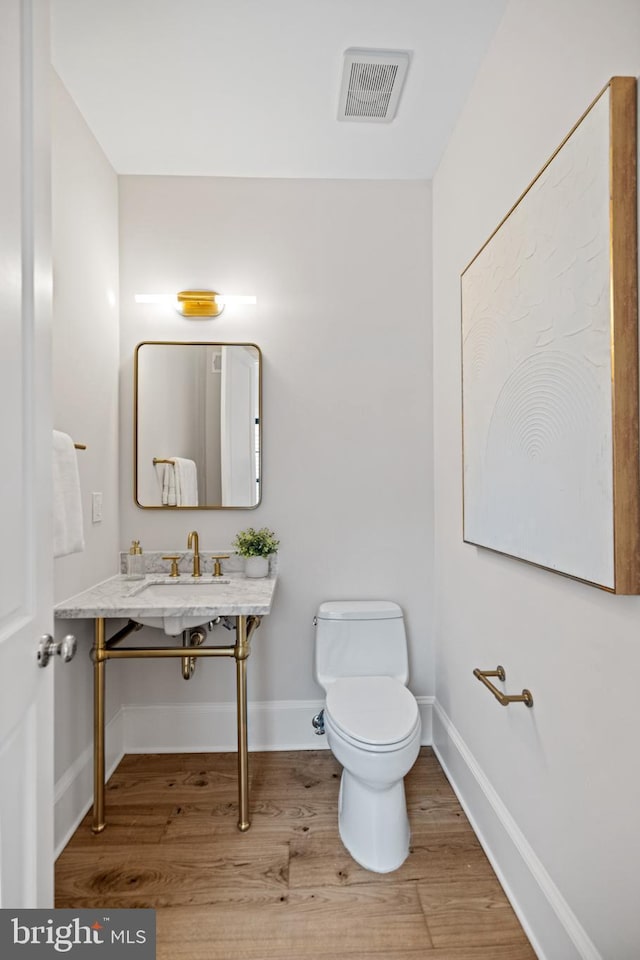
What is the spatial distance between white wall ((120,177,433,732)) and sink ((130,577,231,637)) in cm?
21

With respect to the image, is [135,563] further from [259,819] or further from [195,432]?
[259,819]

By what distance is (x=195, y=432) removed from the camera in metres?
2.34

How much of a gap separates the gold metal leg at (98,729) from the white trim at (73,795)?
70 millimetres

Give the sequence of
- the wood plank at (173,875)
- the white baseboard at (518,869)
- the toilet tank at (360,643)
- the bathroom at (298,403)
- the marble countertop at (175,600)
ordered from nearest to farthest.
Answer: the white baseboard at (518,869), the wood plank at (173,875), the marble countertop at (175,600), the bathroom at (298,403), the toilet tank at (360,643)

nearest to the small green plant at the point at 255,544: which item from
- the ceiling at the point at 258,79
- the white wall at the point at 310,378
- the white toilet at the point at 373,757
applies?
the white wall at the point at 310,378

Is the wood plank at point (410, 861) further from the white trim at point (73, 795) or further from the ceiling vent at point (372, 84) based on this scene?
the ceiling vent at point (372, 84)

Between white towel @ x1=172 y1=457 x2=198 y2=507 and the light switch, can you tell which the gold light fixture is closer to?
white towel @ x1=172 y1=457 x2=198 y2=507

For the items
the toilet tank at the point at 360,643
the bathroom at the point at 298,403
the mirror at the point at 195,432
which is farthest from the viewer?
the mirror at the point at 195,432

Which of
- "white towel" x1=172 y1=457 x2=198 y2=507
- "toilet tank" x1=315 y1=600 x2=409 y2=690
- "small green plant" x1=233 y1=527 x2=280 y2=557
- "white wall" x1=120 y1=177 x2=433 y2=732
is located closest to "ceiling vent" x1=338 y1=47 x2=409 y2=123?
"white wall" x1=120 y1=177 x2=433 y2=732

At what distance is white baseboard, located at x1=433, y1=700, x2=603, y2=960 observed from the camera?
1.19m

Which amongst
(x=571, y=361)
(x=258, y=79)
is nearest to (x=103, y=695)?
(x=571, y=361)

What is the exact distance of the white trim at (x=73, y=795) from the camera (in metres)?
1.72

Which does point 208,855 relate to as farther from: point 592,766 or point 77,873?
point 592,766

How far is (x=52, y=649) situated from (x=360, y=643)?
1.46m
